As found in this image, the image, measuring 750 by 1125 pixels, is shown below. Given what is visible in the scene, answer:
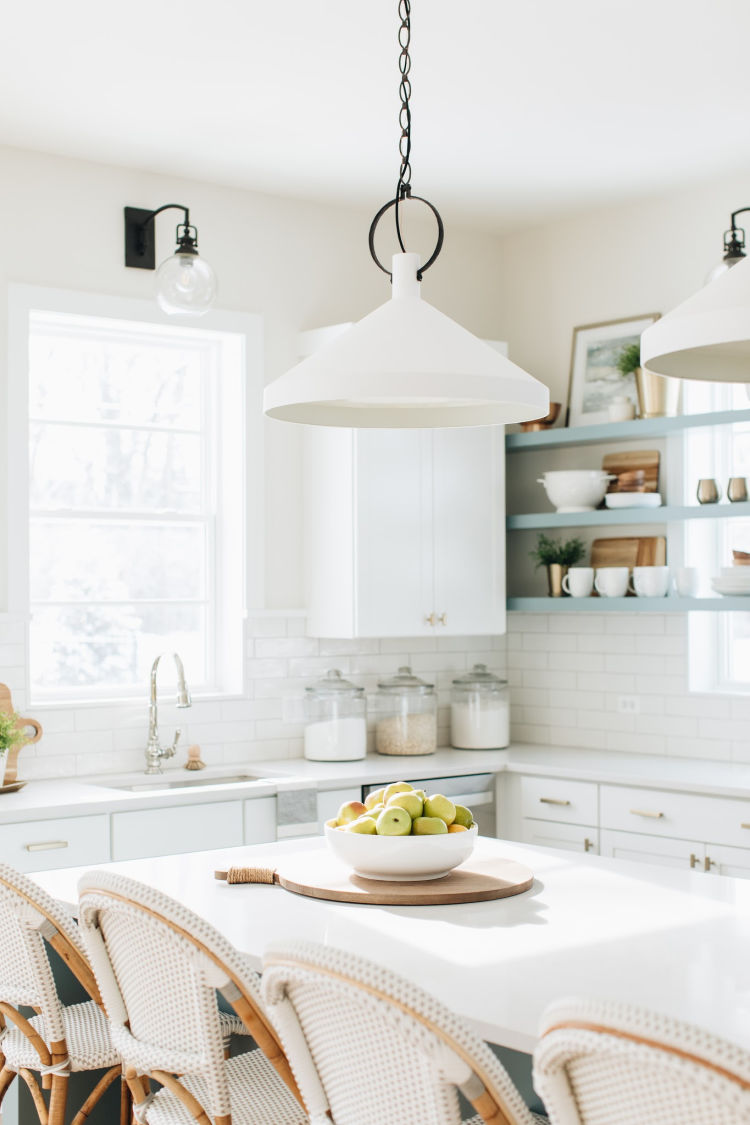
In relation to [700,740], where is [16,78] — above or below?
above

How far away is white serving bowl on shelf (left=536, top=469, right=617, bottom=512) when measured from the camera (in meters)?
4.93

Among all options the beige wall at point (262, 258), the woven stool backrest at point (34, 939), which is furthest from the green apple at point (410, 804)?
the beige wall at point (262, 258)

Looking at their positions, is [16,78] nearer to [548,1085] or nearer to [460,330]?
[460,330]

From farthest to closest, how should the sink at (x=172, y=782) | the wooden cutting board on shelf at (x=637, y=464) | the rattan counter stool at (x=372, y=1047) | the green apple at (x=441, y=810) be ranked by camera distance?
1. the wooden cutting board on shelf at (x=637, y=464)
2. the sink at (x=172, y=782)
3. the green apple at (x=441, y=810)
4. the rattan counter stool at (x=372, y=1047)

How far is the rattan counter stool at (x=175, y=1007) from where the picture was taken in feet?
6.27

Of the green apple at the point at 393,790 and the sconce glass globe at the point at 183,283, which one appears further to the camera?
the sconce glass globe at the point at 183,283

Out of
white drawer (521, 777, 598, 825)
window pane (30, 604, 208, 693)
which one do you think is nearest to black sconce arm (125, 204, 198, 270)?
window pane (30, 604, 208, 693)

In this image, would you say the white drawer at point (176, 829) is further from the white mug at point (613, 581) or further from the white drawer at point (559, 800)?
the white mug at point (613, 581)

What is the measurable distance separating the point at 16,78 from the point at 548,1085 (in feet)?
10.7

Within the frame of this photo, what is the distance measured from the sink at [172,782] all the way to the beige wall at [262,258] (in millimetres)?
667

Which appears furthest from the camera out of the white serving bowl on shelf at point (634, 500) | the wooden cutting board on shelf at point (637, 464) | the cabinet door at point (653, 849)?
the wooden cutting board on shelf at point (637, 464)

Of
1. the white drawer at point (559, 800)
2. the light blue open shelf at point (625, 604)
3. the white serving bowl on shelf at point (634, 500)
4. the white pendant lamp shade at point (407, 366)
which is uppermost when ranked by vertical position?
the white pendant lamp shade at point (407, 366)

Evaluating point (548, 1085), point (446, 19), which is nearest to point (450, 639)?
point (446, 19)

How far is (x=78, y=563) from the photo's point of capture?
457 centimetres
